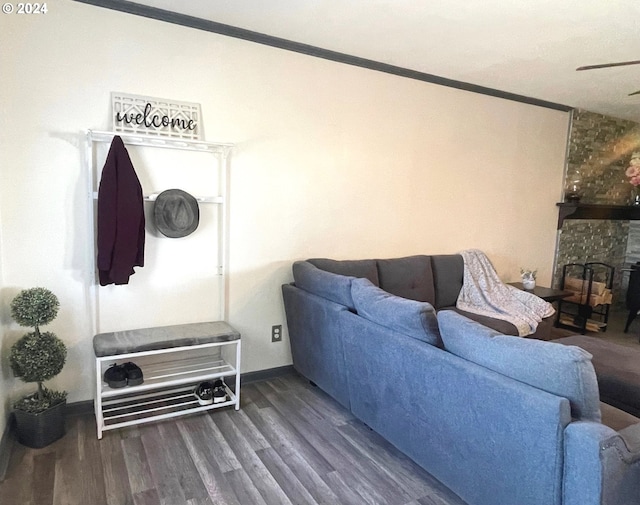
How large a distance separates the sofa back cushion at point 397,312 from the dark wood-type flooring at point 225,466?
73cm

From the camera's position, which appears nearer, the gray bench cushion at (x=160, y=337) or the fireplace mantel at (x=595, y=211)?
the gray bench cushion at (x=160, y=337)

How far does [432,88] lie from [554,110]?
1.75 metres

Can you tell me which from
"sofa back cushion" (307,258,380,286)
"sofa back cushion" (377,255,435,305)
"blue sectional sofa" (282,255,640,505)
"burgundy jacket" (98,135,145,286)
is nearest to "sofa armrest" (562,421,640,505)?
"blue sectional sofa" (282,255,640,505)

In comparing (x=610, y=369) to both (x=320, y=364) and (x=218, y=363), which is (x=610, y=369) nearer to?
(x=320, y=364)

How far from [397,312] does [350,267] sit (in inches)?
46.9

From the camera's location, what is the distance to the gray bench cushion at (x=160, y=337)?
246 cm

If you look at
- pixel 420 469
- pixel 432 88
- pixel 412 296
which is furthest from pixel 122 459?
pixel 432 88

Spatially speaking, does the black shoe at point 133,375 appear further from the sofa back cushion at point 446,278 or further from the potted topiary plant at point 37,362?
the sofa back cushion at point 446,278

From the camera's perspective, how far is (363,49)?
10.6 feet

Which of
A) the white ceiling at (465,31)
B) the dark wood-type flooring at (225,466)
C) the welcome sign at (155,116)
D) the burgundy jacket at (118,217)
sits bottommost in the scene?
the dark wood-type flooring at (225,466)

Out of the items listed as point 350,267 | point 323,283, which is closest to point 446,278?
point 350,267

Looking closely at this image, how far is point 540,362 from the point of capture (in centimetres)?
158

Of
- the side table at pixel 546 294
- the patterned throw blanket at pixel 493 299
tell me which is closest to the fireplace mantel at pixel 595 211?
the side table at pixel 546 294

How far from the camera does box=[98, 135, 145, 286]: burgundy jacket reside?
98.7 inches
